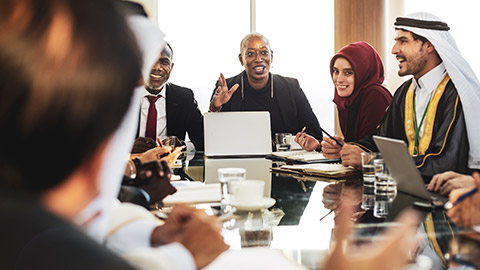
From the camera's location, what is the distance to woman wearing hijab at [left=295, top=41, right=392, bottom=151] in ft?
13.8

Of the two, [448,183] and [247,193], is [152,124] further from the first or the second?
[448,183]

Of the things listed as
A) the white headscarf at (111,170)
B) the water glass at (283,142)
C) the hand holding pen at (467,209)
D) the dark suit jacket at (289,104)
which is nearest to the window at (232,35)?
the dark suit jacket at (289,104)

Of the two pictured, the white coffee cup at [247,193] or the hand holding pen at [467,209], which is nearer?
the hand holding pen at [467,209]

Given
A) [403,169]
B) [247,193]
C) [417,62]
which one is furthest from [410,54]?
[247,193]

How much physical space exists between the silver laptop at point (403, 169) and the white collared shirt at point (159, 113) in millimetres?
2585

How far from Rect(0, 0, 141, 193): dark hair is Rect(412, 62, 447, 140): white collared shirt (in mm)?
2906

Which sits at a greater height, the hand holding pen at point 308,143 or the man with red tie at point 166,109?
the man with red tie at point 166,109

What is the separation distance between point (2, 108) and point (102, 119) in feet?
0.37

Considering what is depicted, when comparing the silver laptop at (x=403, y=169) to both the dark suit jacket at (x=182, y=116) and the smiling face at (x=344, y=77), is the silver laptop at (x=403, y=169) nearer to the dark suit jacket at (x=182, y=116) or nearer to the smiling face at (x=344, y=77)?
the smiling face at (x=344, y=77)

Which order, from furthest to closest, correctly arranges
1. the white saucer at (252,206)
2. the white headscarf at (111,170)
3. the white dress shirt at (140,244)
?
1. the white saucer at (252,206)
2. the white dress shirt at (140,244)
3. the white headscarf at (111,170)

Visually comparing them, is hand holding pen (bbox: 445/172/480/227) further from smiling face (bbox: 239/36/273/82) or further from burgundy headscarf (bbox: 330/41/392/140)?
smiling face (bbox: 239/36/273/82)

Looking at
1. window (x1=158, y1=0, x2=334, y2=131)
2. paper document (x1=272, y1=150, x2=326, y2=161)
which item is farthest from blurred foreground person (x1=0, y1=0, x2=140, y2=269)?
window (x1=158, y1=0, x2=334, y2=131)

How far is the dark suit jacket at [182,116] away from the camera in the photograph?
461 centimetres

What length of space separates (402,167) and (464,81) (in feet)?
3.82
